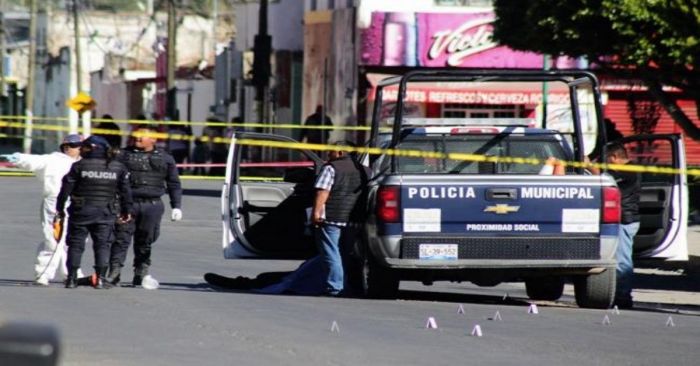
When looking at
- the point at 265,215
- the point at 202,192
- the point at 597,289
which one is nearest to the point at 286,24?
the point at 202,192

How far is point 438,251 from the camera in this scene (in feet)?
40.3

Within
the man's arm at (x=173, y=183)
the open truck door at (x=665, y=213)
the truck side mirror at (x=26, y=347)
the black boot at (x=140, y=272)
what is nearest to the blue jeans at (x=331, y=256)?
the man's arm at (x=173, y=183)

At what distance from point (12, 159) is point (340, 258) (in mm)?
3406

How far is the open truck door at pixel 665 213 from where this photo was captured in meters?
13.5

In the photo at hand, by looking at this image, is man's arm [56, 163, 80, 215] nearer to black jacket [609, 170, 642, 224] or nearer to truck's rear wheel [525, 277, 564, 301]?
truck's rear wheel [525, 277, 564, 301]

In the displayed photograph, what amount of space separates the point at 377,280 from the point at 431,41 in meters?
25.5

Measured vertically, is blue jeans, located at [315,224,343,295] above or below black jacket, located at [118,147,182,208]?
below

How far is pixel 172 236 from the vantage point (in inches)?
870

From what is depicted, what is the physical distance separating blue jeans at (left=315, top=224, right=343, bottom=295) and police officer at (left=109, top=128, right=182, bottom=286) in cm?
155

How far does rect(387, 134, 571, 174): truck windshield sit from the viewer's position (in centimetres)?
1336

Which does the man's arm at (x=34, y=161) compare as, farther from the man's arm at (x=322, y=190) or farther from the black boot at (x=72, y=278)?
the man's arm at (x=322, y=190)

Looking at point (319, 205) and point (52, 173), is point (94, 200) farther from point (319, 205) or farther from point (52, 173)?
point (319, 205)

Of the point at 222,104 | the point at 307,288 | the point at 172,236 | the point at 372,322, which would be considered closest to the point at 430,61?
the point at 172,236

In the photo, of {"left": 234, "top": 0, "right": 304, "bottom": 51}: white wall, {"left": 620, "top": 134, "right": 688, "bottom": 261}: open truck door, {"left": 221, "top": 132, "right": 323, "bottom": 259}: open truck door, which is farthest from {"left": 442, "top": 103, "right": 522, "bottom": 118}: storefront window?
{"left": 620, "top": 134, "right": 688, "bottom": 261}: open truck door
